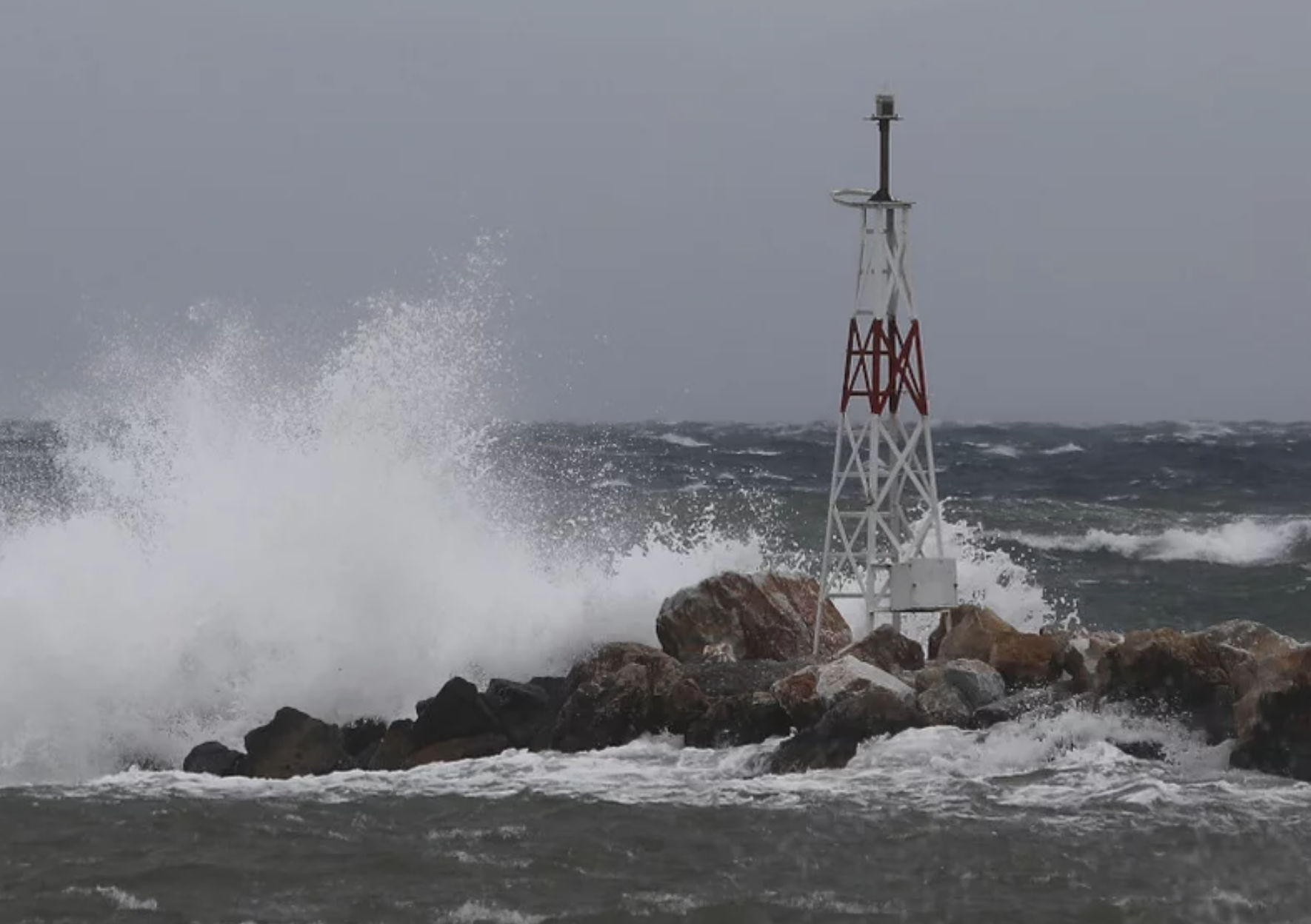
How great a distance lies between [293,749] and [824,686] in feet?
14.2

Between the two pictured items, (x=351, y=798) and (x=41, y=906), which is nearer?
(x=41, y=906)

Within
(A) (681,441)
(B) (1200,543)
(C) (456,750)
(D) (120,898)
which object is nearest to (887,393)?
(C) (456,750)

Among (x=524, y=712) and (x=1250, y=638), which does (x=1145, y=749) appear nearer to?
(x=1250, y=638)

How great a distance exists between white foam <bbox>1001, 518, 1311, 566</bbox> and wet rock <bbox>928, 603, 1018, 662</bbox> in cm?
1463

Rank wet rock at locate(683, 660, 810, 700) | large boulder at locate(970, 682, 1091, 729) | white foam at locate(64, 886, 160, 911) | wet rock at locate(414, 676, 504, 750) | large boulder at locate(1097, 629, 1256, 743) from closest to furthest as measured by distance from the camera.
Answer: white foam at locate(64, 886, 160, 911) < large boulder at locate(1097, 629, 1256, 743) < large boulder at locate(970, 682, 1091, 729) < wet rock at locate(414, 676, 504, 750) < wet rock at locate(683, 660, 810, 700)

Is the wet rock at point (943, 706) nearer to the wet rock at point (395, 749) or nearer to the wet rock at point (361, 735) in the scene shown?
the wet rock at point (395, 749)

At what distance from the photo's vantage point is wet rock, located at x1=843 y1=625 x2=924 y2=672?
1698cm

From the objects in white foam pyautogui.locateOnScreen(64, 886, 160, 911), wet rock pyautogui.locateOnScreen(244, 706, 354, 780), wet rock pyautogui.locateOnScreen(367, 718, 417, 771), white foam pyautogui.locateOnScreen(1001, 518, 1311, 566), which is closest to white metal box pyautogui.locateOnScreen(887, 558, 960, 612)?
wet rock pyautogui.locateOnScreen(367, 718, 417, 771)

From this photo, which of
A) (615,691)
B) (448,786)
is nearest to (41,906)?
(448,786)

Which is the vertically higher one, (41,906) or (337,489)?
(337,489)

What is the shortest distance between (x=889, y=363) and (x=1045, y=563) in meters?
13.7

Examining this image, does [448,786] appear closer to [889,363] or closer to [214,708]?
[214,708]

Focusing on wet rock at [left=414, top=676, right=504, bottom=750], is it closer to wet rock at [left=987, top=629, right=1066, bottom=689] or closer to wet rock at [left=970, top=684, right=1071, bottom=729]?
wet rock at [left=970, top=684, right=1071, bottom=729]

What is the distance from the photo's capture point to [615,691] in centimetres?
A: 1569
